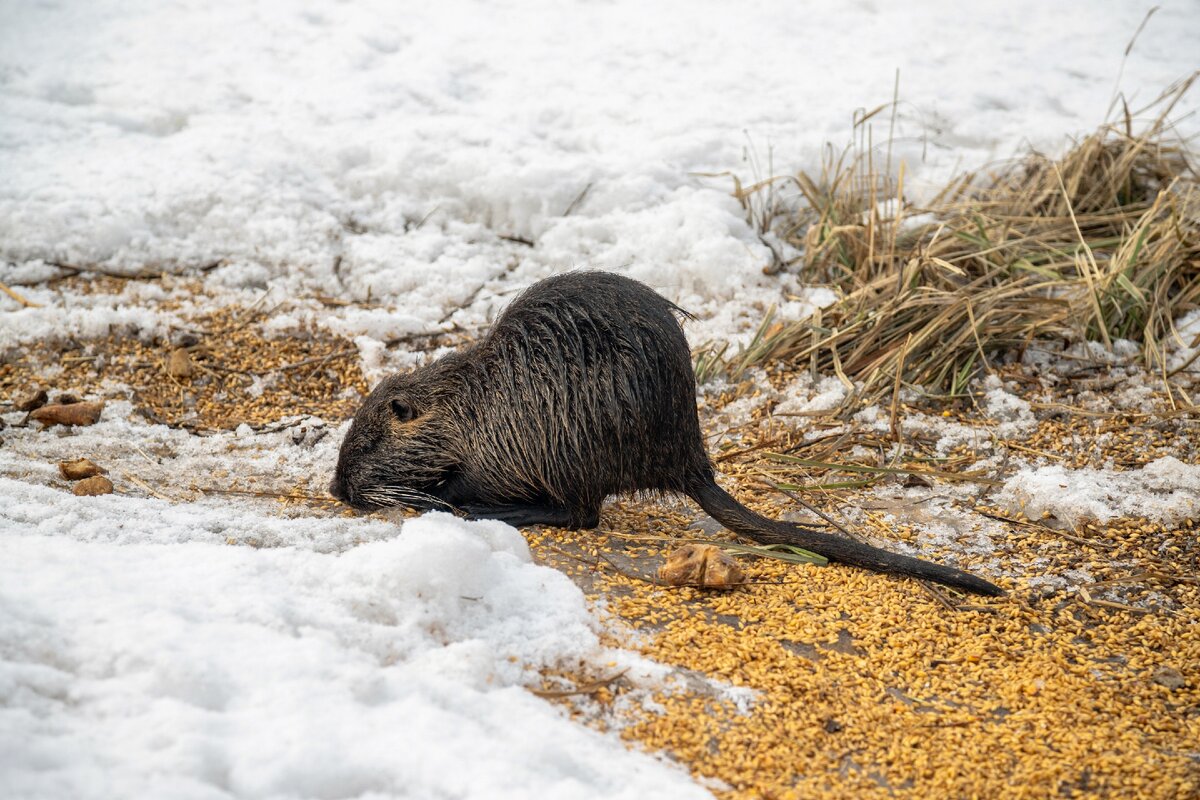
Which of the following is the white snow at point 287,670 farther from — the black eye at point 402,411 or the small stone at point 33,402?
the small stone at point 33,402

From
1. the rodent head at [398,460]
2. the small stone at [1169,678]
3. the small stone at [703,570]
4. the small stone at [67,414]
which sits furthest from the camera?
the small stone at [67,414]

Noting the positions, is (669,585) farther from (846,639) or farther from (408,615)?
(408,615)

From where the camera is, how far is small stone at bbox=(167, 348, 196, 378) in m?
3.93

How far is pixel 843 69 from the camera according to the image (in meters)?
6.35

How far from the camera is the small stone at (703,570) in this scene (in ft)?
8.24

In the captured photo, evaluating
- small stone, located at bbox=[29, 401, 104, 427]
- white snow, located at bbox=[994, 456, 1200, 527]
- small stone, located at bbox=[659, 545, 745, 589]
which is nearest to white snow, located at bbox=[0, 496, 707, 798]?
small stone, located at bbox=[659, 545, 745, 589]

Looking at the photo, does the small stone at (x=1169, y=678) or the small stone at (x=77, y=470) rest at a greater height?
the small stone at (x=77, y=470)

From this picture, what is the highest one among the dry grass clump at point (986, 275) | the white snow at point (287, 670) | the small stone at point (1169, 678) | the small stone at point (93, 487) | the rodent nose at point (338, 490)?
the dry grass clump at point (986, 275)

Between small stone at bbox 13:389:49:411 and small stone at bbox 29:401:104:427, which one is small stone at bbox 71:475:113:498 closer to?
small stone at bbox 29:401:104:427

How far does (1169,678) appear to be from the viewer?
2.22 m

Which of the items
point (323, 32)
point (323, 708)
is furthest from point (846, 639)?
point (323, 32)

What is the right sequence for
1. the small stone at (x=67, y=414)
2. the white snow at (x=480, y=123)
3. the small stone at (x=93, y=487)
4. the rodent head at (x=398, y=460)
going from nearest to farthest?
the small stone at (x=93, y=487) < the rodent head at (x=398, y=460) < the small stone at (x=67, y=414) < the white snow at (x=480, y=123)

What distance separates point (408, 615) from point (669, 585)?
0.76 metres

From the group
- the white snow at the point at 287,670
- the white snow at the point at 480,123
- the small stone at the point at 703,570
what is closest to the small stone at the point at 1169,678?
the small stone at the point at 703,570
